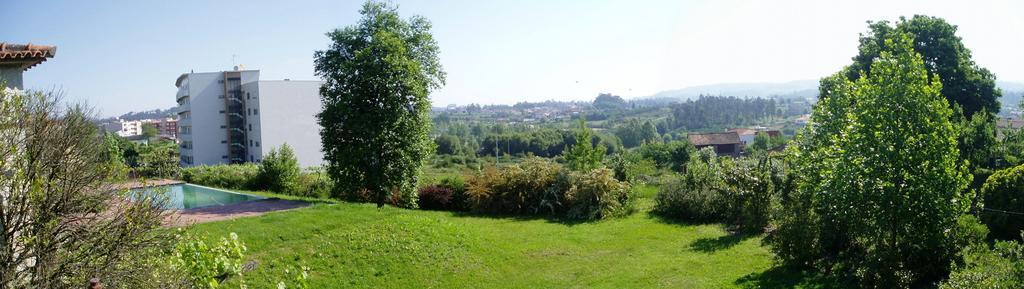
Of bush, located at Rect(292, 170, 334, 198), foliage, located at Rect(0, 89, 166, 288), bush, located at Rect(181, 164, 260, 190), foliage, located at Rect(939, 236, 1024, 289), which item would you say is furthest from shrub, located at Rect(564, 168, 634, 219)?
foliage, located at Rect(0, 89, 166, 288)

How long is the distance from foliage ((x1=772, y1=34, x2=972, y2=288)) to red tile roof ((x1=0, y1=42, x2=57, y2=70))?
11.2m

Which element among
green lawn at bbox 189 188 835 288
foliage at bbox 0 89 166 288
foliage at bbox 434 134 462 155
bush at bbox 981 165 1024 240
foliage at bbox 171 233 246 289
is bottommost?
foliage at bbox 434 134 462 155

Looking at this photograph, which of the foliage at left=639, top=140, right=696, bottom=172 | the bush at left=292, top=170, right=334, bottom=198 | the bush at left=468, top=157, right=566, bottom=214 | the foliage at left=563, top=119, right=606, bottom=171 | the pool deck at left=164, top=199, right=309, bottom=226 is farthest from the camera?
the foliage at left=639, top=140, right=696, bottom=172

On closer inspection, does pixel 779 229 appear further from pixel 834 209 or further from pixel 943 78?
pixel 943 78

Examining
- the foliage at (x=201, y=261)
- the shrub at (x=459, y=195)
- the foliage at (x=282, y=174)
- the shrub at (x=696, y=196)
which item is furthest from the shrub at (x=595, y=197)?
the foliage at (x=201, y=261)

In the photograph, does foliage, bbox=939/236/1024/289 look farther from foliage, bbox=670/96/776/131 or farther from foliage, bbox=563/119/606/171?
foliage, bbox=670/96/776/131

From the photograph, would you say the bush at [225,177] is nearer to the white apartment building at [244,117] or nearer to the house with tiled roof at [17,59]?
the house with tiled roof at [17,59]

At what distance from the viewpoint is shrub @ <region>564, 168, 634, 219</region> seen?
18.9m

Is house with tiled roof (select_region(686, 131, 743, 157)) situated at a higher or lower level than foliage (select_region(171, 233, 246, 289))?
lower

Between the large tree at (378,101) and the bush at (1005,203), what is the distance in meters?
13.4

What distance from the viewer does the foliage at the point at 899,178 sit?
371 inches

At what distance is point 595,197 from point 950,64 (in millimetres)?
17471

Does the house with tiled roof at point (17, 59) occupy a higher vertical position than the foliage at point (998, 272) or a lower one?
higher

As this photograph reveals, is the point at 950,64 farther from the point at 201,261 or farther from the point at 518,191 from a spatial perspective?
the point at 201,261
